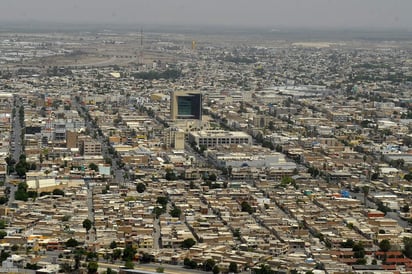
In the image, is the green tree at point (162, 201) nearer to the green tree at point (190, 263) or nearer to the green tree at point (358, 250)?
the green tree at point (190, 263)

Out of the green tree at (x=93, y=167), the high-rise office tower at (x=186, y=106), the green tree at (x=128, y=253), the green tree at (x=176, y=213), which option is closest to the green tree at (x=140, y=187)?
the green tree at (x=93, y=167)

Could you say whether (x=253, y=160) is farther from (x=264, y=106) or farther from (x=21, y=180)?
(x=264, y=106)

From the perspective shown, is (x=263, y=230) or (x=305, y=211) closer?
(x=263, y=230)

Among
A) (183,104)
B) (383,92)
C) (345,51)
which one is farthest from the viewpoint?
(345,51)

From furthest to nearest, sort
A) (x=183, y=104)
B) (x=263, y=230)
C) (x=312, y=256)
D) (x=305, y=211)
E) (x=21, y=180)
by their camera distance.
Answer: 1. (x=183, y=104)
2. (x=21, y=180)
3. (x=305, y=211)
4. (x=263, y=230)
5. (x=312, y=256)

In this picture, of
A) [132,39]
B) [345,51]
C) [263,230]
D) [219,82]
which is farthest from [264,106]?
[132,39]

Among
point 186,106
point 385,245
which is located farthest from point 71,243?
point 186,106
